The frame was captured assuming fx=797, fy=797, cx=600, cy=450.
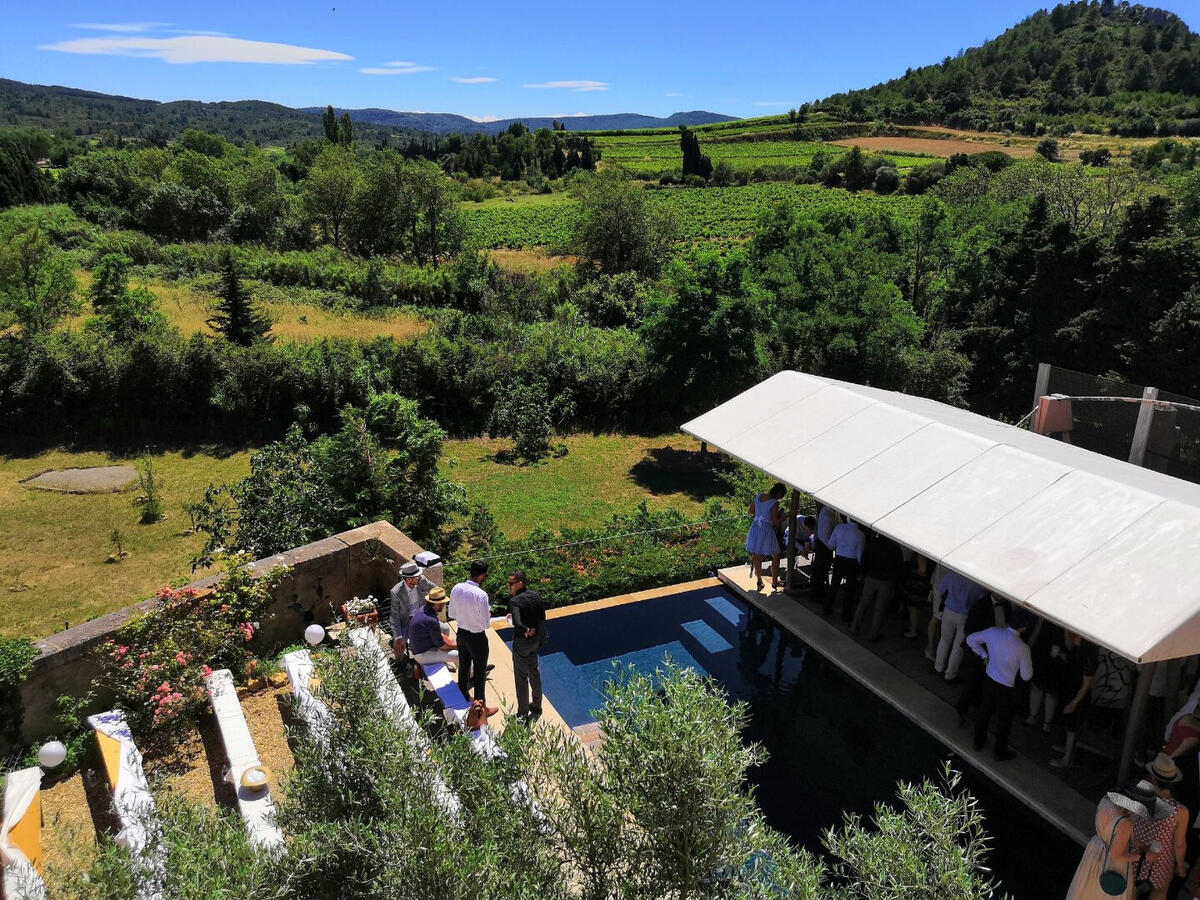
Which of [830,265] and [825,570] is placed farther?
[830,265]

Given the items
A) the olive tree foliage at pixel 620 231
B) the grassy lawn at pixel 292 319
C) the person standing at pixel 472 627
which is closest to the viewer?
the person standing at pixel 472 627

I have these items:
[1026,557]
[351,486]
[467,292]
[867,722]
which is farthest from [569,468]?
[467,292]

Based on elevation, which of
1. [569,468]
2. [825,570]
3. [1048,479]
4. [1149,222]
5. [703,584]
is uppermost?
[1149,222]

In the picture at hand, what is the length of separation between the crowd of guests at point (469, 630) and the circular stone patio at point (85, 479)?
514 inches

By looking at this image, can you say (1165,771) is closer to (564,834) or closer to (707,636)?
(564,834)

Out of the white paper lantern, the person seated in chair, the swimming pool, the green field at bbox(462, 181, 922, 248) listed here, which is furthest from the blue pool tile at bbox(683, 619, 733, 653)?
the green field at bbox(462, 181, 922, 248)

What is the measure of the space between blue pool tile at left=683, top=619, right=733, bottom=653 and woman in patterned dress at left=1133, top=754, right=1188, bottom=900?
15.4ft

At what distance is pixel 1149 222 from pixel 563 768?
68.3 feet

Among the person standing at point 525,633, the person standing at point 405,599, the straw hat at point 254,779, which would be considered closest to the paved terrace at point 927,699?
the person standing at point 525,633

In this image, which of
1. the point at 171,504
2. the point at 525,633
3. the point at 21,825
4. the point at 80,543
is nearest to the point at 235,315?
the point at 171,504

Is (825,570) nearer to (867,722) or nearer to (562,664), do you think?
(867,722)

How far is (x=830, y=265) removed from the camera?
2286cm

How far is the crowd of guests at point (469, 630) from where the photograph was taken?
7.37 metres

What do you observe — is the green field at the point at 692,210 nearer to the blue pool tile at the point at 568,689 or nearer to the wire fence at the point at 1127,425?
the wire fence at the point at 1127,425
